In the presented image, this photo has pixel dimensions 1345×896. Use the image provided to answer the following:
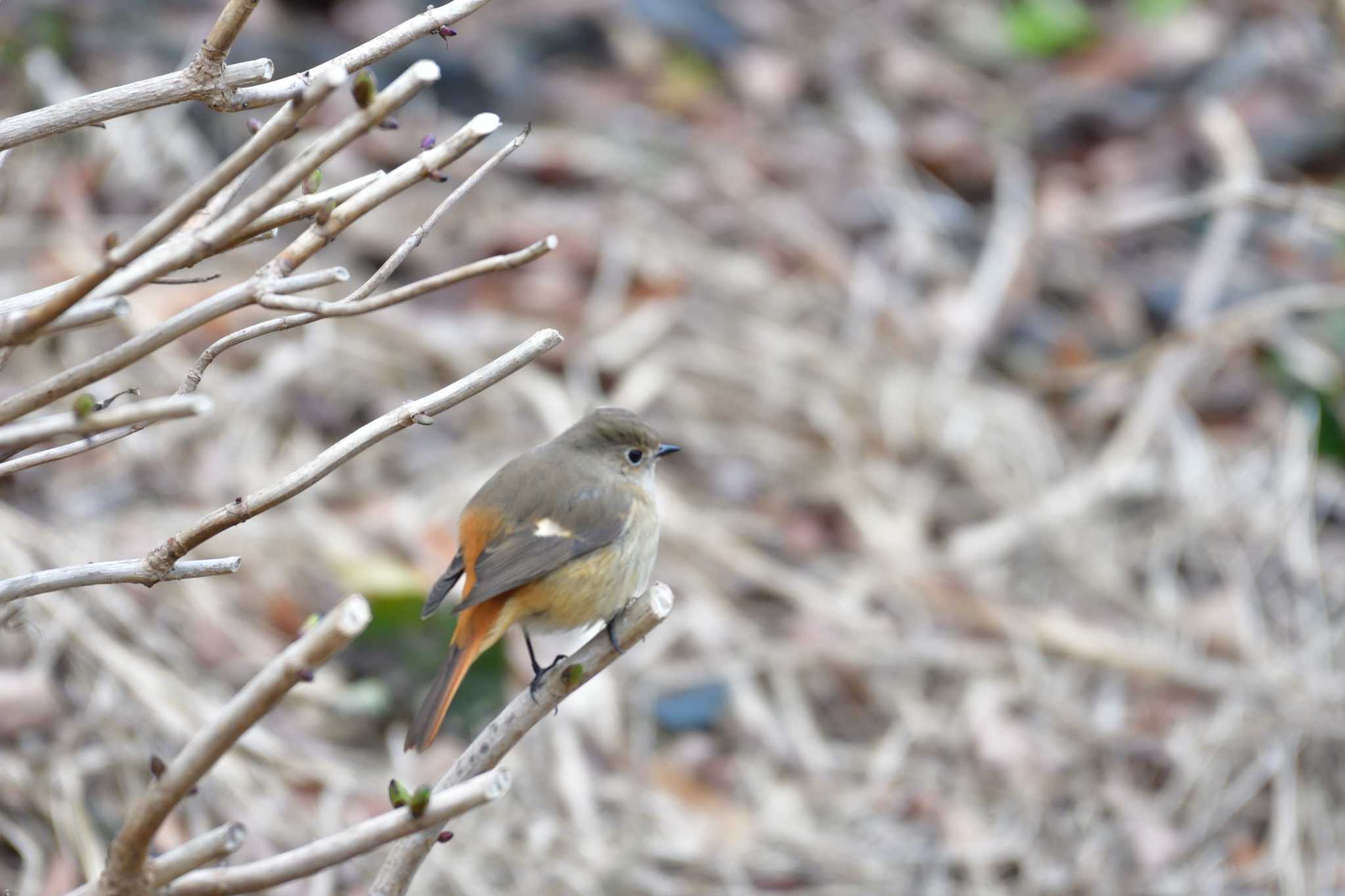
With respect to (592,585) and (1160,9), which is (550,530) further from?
(1160,9)

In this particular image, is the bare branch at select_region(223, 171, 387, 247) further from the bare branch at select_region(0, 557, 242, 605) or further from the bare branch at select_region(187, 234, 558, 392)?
the bare branch at select_region(0, 557, 242, 605)

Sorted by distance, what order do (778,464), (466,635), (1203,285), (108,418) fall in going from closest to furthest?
1. (108,418)
2. (466,635)
3. (778,464)
4. (1203,285)

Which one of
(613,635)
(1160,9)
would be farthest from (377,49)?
(1160,9)

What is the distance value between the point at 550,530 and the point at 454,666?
17.4 inches

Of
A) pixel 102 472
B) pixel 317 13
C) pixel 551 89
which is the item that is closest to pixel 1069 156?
pixel 551 89

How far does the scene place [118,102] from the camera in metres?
1.61

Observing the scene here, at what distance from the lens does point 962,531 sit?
203 inches

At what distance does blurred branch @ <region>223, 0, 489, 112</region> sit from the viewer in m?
1.63

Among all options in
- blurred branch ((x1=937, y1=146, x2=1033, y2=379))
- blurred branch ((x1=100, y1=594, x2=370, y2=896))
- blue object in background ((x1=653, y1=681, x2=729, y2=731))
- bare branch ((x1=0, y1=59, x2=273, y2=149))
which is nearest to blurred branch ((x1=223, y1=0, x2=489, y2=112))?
bare branch ((x1=0, y1=59, x2=273, y2=149))

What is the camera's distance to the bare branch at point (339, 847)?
129cm

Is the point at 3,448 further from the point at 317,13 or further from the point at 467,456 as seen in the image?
the point at 317,13

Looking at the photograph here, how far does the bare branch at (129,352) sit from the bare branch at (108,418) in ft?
0.18

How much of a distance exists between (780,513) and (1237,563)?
1.63 meters

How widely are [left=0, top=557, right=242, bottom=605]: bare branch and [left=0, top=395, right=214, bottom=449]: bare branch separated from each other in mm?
295
